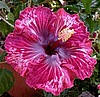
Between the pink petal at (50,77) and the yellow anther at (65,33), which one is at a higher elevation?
the yellow anther at (65,33)

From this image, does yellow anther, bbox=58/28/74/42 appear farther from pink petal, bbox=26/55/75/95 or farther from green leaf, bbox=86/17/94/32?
green leaf, bbox=86/17/94/32

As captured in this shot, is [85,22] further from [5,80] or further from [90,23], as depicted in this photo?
[5,80]

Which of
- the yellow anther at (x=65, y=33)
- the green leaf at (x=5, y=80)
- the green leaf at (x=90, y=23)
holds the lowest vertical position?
the green leaf at (x=5, y=80)

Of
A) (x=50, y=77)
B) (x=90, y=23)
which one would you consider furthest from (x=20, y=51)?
(x=90, y=23)

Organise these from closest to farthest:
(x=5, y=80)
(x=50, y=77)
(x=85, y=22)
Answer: (x=50, y=77) < (x=5, y=80) < (x=85, y=22)

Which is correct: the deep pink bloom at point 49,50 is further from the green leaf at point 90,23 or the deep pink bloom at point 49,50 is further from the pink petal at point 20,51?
the green leaf at point 90,23

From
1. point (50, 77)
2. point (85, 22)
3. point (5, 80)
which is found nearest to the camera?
point (50, 77)

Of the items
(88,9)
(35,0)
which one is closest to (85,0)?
(88,9)

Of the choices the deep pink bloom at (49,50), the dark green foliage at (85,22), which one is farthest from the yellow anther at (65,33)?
the dark green foliage at (85,22)

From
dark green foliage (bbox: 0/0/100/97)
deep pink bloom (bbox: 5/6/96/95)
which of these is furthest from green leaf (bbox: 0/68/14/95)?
deep pink bloom (bbox: 5/6/96/95)
